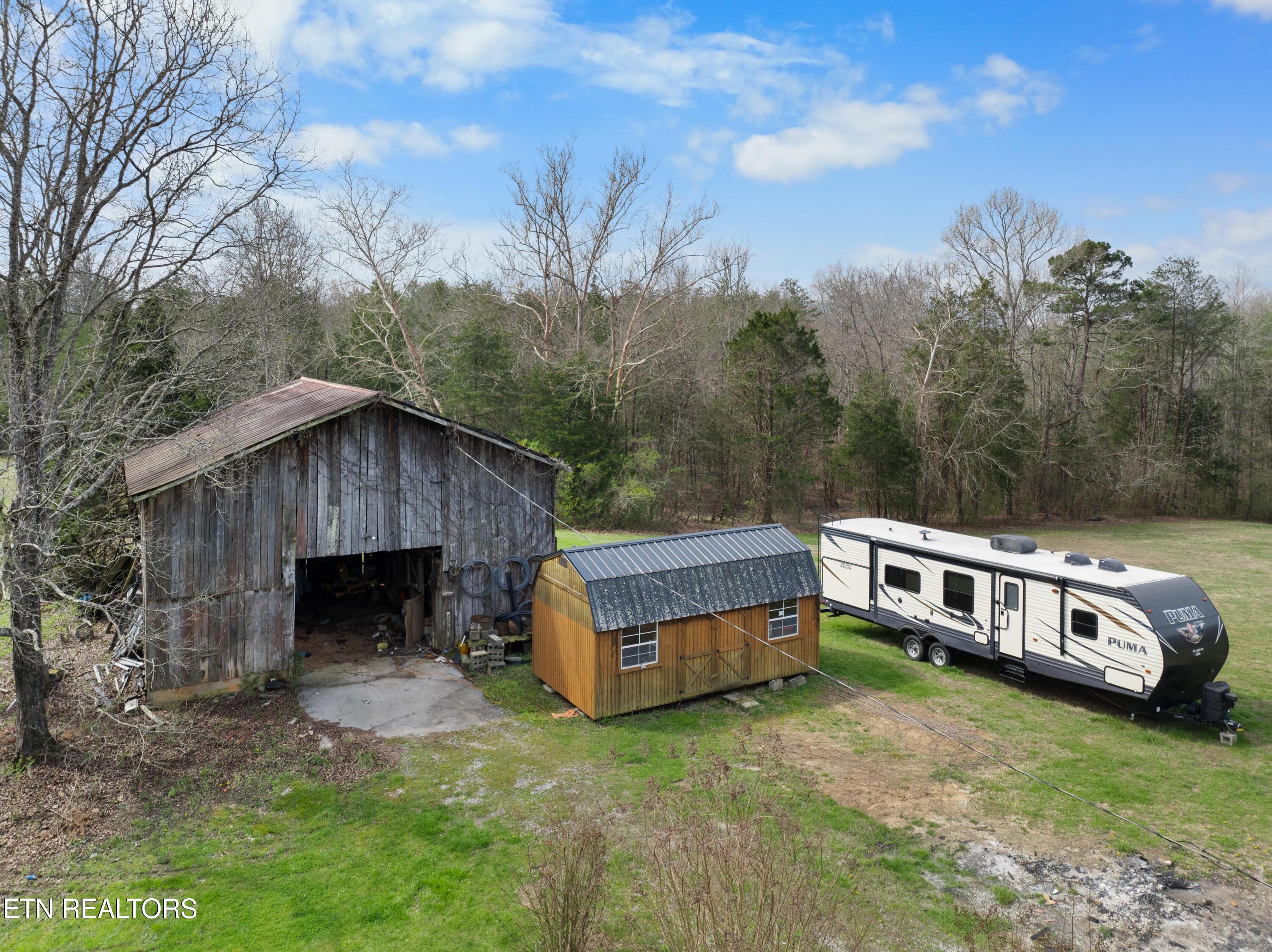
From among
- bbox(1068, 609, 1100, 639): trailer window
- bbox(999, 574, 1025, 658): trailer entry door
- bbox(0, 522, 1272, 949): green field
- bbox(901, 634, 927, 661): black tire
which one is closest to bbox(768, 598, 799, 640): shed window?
bbox(0, 522, 1272, 949): green field

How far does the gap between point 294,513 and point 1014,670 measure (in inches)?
560

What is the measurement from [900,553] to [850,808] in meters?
8.06

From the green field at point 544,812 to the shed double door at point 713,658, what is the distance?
15.8 inches

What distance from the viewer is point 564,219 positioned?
38.3 metres

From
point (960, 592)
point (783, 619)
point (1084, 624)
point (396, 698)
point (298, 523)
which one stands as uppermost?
point (298, 523)

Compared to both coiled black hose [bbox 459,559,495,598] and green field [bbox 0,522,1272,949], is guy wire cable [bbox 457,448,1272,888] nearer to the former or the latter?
green field [bbox 0,522,1272,949]

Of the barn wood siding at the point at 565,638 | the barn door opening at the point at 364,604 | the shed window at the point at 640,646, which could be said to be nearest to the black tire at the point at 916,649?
the shed window at the point at 640,646

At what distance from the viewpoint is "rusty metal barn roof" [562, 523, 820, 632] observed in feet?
42.5

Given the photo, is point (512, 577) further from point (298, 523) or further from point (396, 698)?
point (298, 523)

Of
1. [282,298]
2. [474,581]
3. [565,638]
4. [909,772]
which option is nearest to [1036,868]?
[909,772]

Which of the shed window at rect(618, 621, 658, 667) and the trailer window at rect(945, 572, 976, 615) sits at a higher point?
the trailer window at rect(945, 572, 976, 615)

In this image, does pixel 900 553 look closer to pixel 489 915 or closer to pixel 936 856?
pixel 936 856

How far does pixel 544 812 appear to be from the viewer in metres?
9.83

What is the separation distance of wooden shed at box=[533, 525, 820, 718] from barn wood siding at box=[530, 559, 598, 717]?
0.8 inches
